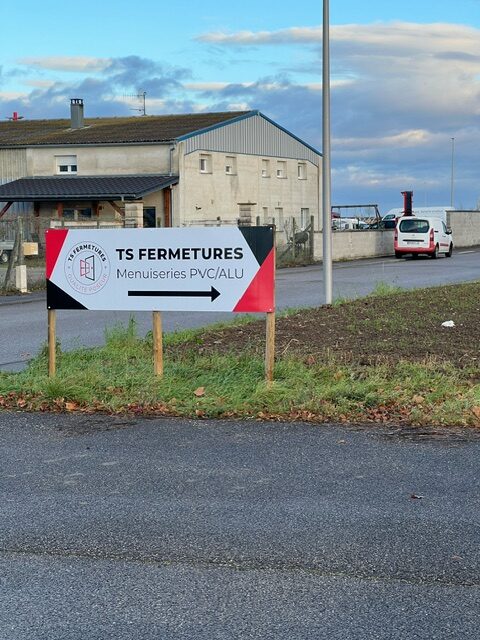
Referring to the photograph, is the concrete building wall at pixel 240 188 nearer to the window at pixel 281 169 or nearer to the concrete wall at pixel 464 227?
the window at pixel 281 169

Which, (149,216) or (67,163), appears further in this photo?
(67,163)

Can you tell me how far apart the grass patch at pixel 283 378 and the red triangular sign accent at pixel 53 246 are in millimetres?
1081

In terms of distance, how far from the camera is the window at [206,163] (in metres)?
51.1

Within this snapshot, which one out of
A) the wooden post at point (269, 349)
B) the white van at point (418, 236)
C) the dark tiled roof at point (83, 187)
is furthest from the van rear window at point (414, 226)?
the wooden post at point (269, 349)

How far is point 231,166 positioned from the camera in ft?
177

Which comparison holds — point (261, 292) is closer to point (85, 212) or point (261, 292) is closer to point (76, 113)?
point (85, 212)

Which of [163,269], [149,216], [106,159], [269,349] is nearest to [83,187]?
[106,159]

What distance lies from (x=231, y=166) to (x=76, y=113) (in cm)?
922

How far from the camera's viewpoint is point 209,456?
23.6 feet

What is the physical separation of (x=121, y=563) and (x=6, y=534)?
0.85 metres

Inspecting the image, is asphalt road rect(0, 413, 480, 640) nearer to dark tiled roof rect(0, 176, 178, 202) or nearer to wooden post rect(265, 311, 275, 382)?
wooden post rect(265, 311, 275, 382)

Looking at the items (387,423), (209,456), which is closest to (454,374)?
(387,423)

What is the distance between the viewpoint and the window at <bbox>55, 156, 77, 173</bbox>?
5147 centimetres

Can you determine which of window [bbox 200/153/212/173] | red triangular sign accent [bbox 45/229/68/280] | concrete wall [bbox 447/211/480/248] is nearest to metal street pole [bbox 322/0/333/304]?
red triangular sign accent [bbox 45/229/68/280]
